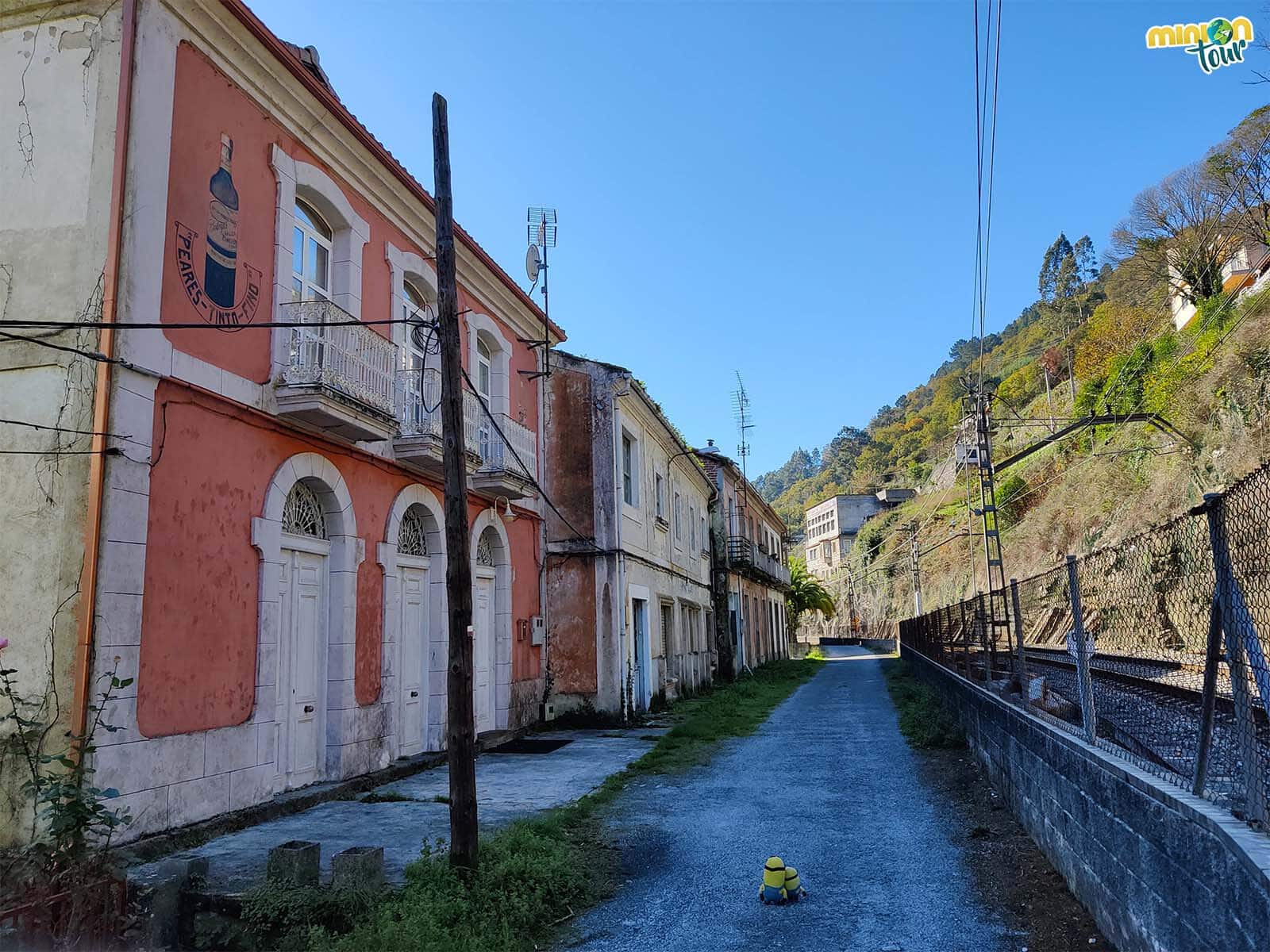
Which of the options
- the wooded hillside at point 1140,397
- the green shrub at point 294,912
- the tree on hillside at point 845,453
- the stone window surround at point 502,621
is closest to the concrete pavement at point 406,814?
the green shrub at point 294,912

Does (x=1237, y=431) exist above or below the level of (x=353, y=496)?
above

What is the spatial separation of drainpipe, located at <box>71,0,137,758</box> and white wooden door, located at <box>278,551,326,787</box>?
98.5 inches

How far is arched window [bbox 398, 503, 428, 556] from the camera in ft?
37.3

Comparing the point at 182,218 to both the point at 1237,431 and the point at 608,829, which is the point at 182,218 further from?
the point at 1237,431

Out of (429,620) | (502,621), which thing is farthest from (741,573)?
(429,620)

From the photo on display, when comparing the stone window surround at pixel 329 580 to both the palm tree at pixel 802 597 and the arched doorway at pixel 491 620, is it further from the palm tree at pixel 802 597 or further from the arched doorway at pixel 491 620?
the palm tree at pixel 802 597

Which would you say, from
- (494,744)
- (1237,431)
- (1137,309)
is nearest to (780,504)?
(1137,309)

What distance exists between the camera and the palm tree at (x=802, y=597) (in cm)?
5128

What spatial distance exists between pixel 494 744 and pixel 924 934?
8.86 metres

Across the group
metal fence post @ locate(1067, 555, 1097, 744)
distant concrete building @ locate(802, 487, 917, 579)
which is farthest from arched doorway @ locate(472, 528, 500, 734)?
distant concrete building @ locate(802, 487, 917, 579)

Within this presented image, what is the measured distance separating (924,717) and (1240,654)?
1141 cm

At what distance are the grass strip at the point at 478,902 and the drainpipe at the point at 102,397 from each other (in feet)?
7.50

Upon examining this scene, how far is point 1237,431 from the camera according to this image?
23188mm

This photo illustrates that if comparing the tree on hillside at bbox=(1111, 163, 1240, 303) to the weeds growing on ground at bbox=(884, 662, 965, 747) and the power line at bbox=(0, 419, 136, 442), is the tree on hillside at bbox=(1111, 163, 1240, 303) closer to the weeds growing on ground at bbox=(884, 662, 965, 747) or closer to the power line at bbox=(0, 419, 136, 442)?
the weeds growing on ground at bbox=(884, 662, 965, 747)
